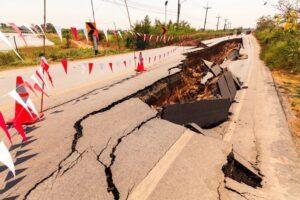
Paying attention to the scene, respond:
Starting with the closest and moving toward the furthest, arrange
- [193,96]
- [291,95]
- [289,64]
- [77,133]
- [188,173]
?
[188,173]
[77,133]
[193,96]
[291,95]
[289,64]

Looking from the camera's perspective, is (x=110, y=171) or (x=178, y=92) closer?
(x=110, y=171)

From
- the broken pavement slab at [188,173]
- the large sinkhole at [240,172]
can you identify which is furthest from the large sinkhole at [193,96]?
the large sinkhole at [240,172]

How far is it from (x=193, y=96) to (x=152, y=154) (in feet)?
16.4

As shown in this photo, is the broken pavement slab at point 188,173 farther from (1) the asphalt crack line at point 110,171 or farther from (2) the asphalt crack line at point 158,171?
(1) the asphalt crack line at point 110,171

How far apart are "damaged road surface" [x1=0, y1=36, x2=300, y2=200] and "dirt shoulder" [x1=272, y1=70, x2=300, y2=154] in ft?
0.87

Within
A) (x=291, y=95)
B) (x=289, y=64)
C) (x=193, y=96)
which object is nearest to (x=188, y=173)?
(x=193, y=96)

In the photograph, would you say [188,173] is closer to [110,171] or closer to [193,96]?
[110,171]

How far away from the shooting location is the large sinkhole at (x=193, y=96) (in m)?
6.31

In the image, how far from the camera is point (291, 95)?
33.7ft

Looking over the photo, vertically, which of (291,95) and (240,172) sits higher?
(240,172)

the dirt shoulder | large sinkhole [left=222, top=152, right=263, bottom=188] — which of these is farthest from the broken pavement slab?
the dirt shoulder

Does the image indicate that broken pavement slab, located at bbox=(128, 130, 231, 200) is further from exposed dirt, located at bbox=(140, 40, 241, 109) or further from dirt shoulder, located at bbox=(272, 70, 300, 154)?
exposed dirt, located at bbox=(140, 40, 241, 109)

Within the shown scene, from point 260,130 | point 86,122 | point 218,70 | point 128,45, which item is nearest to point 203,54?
point 218,70

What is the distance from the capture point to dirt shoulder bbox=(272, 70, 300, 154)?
696 centimetres
